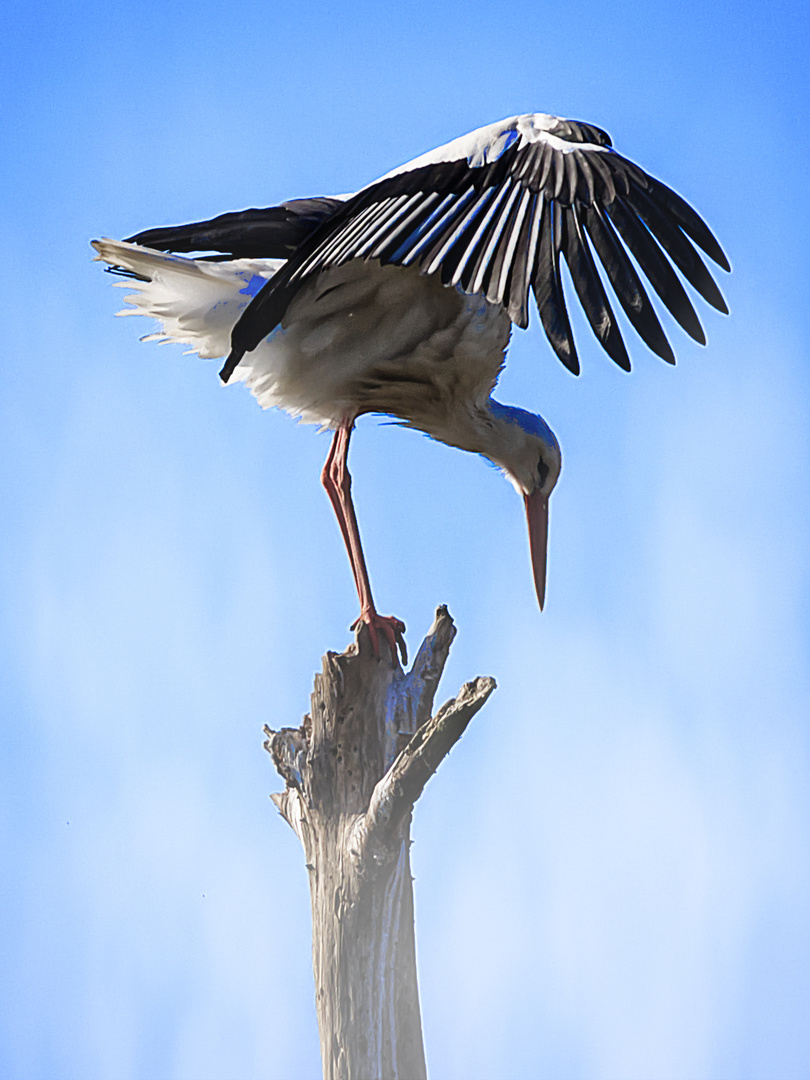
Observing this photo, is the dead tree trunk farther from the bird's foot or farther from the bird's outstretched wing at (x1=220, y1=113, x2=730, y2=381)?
the bird's outstretched wing at (x1=220, y1=113, x2=730, y2=381)

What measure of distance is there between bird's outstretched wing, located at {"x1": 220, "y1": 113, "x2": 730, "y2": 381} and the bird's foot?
120cm

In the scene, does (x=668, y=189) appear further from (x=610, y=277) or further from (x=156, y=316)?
(x=156, y=316)

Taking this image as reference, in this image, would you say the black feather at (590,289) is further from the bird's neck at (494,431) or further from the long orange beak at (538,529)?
the long orange beak at (538,529)

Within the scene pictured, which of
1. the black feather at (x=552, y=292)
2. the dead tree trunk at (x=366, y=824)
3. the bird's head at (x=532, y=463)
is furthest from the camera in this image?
the bird's head at (x=532, y=463)

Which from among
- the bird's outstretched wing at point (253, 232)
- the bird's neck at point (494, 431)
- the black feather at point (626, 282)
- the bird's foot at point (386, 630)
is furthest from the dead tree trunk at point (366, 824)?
the bird's outstretched wing at point (253, 232)

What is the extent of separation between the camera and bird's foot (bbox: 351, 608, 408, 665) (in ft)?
13.4

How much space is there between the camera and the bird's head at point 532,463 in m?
5.02

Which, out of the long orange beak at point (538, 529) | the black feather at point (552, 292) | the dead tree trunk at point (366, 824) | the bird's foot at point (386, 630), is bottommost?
the dead tree trunk at point (366, 824)

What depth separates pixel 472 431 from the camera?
16.3ft

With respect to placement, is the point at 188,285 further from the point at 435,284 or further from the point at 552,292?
the point at 552,292

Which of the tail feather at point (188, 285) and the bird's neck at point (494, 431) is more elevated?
the tail feather at point (188, 285)

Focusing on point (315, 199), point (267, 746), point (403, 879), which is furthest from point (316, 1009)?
point (315, 199)

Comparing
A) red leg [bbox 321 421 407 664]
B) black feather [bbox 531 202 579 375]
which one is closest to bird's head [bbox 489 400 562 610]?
red leg [bbox 321 421 407 664]

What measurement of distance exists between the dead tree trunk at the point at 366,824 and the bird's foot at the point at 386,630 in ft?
0.17
